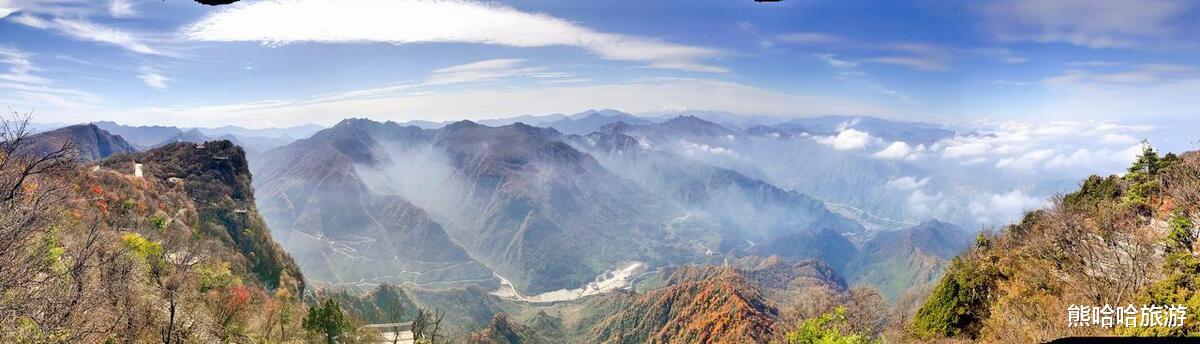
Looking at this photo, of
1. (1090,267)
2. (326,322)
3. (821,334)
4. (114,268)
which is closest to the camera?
(1090,267)

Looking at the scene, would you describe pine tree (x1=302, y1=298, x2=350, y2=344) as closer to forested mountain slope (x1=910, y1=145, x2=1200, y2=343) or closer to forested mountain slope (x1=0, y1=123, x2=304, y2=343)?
forested mountain slope (x1=0, y1=123, x2=304, y2=343)

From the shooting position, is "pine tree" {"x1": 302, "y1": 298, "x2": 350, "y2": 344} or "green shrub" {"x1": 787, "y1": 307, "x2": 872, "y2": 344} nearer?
"green shrub" {"x1": 787, "y1": 307, "x2": 872, "y2": 344}

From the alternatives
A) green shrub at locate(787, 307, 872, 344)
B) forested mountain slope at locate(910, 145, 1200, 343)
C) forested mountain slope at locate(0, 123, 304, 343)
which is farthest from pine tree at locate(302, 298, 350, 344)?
forested mountain slope at locate(910, 145, 1200, 343)

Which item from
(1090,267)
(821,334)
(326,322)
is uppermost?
(1090,267)

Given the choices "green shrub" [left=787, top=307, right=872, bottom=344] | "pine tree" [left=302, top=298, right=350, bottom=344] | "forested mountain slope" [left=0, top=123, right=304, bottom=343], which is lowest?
"pine tree" [left=302, top=298, right=350, bottom=344]

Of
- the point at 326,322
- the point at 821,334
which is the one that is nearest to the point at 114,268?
the point at 326,322

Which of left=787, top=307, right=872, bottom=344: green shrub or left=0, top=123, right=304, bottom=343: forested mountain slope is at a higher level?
left=0, top=123, right=304, bottom=343: forested mountain slope

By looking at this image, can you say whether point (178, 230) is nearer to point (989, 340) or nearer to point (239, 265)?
point (239, 265)

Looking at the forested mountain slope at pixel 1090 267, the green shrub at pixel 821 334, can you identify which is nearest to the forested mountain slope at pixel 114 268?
the green shrub at pixel 821 334

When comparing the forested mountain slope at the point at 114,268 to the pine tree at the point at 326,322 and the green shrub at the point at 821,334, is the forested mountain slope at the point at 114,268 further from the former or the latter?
the green shrub at the point at 821,334

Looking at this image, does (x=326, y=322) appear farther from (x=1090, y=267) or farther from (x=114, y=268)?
(x=1090, y=267)

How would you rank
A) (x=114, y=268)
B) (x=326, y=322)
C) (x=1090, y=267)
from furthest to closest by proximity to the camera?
(x=326, y=322) < (x=114, y=268) < (x=1090, y=267)
